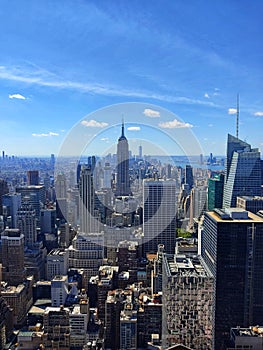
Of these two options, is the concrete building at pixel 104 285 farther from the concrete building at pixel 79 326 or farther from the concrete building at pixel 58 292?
the concrete building at pixel 58 292

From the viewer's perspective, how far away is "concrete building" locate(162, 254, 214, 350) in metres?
2.87

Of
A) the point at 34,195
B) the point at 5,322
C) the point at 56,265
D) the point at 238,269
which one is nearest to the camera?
the point at 238,269

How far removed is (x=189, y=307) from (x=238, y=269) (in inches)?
48.0

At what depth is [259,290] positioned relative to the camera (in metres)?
3.90

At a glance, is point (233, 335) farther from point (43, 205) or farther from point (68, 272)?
point (43, 205)

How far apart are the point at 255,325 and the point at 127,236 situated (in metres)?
2.42

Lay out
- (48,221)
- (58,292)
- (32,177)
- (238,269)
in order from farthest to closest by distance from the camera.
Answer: (32,177)
(48,221)
(58,292)
(238,269)

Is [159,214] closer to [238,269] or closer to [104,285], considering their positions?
[104,285]

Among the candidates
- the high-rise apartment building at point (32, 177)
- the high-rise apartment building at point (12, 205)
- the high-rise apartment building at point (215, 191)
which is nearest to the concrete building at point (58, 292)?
the high-rise apartment building at point (12, 205)

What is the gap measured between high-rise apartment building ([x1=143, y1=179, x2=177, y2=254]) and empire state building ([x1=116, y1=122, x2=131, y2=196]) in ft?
1.09

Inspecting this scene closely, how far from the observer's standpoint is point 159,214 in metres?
5.15

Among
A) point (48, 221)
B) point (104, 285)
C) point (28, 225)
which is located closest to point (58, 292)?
point (104, 285)

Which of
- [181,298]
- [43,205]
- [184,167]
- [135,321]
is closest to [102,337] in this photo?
[135,321]

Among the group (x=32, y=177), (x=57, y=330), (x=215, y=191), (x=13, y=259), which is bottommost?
(x=57, y=330)
